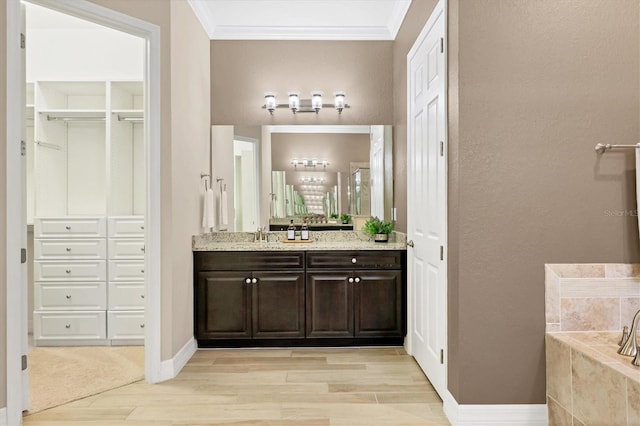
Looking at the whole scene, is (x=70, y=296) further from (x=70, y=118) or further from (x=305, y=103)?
(x=305, y=103)

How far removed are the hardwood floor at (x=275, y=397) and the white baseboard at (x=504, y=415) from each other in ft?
0.56

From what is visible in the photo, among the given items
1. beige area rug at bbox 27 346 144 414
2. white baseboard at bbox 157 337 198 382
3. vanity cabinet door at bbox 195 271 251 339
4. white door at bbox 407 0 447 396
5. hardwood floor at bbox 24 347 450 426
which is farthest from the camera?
vanity cabinet door at bbox 195 271 251 339

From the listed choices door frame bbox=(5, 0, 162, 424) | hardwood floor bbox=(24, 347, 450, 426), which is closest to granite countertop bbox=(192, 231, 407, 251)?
door frame bbox=(5, 0, 162, 424)

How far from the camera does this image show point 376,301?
379 cm

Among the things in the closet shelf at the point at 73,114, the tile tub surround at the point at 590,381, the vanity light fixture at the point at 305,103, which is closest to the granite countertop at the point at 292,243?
the vanity light fixture at the point at 305,103

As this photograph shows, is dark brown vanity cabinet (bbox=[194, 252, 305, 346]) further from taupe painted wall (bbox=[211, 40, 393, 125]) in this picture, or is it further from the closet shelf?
the closet shelf

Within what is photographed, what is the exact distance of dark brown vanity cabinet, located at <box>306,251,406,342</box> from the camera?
3.79 m

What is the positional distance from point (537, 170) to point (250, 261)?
91.4 inches

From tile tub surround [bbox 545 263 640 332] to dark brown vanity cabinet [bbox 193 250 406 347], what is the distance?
1.50 metres

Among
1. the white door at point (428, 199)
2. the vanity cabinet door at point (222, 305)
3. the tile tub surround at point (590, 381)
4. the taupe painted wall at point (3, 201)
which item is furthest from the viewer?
the vanity cabinet door at point (222, 305)

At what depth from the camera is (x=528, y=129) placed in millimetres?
2398

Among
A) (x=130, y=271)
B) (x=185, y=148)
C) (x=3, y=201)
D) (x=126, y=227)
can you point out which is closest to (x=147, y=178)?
(x=185, y=148)

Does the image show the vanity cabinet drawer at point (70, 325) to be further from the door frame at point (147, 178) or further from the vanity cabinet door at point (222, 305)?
the door frame at point (147, 178)

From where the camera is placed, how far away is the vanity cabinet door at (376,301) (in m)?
3.79
